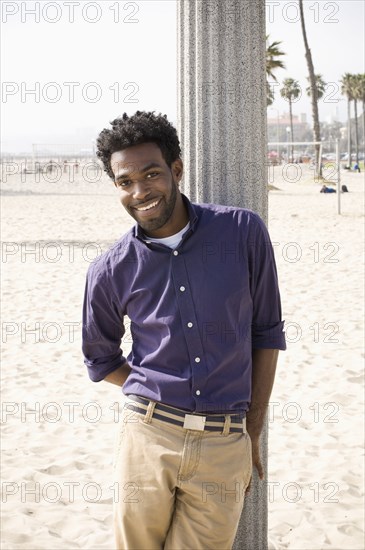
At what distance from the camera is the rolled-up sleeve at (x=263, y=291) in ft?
7.04

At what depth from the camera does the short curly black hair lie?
2.18 meters

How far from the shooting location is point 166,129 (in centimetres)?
224

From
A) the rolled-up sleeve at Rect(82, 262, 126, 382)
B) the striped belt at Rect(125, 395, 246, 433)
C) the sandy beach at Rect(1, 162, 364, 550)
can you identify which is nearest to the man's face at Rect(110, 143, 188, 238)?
the rolled-up sleeve at Rect(82, 262, 126, 382)

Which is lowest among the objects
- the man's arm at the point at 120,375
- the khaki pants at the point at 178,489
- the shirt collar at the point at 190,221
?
the khaki pants at the point at 178,489

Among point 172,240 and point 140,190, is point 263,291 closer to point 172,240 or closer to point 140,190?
point 172,240

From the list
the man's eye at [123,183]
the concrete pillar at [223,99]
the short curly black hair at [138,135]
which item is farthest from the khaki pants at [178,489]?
the concrete pillar at [223,99]

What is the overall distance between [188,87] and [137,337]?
0.97 meters

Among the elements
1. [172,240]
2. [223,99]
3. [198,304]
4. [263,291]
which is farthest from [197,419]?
[223,99]

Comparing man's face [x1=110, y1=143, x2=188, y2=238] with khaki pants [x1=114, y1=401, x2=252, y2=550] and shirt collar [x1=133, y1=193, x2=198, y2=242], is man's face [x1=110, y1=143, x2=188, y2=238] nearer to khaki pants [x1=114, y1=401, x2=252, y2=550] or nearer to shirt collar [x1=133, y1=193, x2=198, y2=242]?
shirt collar [x1=133, y1=193, x2=198, y2=242]

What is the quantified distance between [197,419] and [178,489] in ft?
0.77

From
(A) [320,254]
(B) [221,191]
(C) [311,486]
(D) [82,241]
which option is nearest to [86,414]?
(C) [311,486]

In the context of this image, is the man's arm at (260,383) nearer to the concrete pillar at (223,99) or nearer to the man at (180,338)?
the man at (180,338)

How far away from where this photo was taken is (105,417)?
506 centimetres

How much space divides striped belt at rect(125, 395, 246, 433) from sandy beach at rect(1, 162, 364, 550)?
0.91ft
